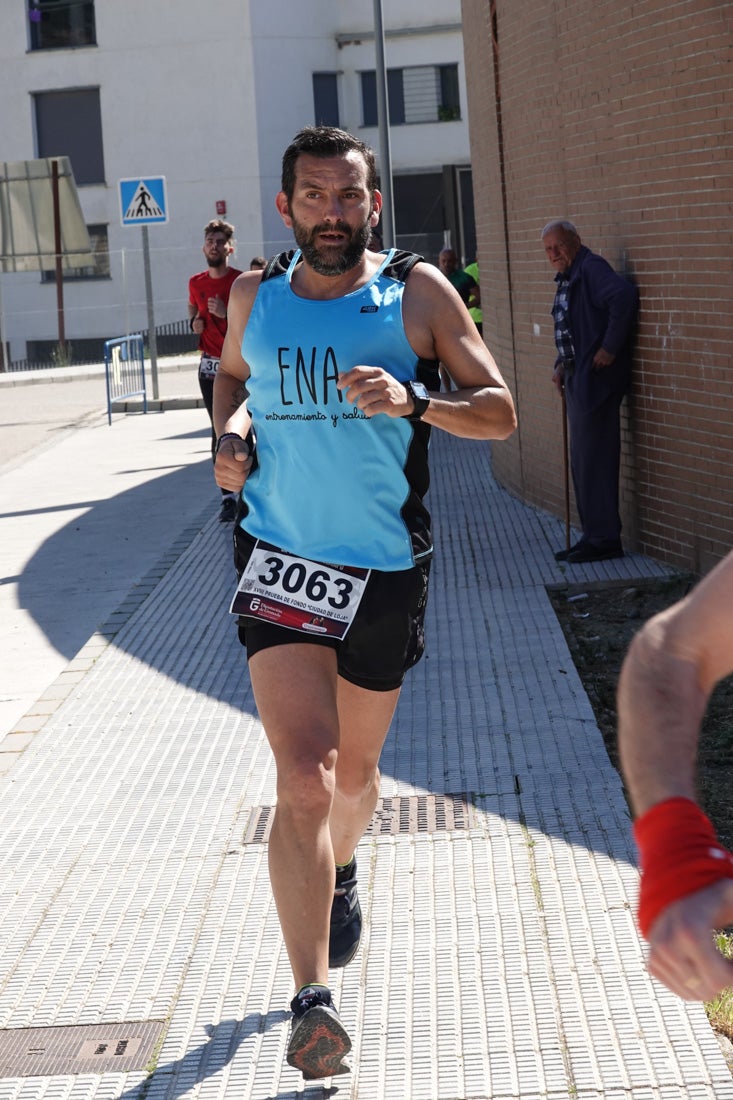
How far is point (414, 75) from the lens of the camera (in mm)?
42562

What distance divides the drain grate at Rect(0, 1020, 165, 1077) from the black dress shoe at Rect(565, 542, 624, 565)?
5.85 metres

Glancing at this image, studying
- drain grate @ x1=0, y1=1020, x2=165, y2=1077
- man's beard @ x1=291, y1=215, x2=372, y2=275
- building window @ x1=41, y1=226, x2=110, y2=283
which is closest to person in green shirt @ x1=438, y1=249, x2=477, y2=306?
man's beard @ x1=291, y1=215, x2=372, y2=275

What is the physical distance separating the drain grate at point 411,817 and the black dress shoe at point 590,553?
414 cm

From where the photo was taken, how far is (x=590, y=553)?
950 centimetres

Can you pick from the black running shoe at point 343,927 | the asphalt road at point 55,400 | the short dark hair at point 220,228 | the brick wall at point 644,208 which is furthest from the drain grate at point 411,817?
the asphalt road at point 55,400

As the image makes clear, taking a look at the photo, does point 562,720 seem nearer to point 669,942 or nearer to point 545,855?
point 545,855

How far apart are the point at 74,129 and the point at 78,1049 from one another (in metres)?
40.0

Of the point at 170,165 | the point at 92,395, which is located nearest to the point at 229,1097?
the point at 92,395

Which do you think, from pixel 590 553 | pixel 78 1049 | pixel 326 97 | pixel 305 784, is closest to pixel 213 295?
pixel 590 553

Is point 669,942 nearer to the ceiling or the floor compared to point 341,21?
nearer to the floor

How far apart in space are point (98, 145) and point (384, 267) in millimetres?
39492

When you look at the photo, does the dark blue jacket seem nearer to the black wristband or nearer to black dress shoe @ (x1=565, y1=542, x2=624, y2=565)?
black dress shoe @ (x1=565, y1=542, x2=624, y2=565)

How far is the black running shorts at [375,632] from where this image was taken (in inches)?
154

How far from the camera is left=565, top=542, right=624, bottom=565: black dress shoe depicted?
9.49 metres
